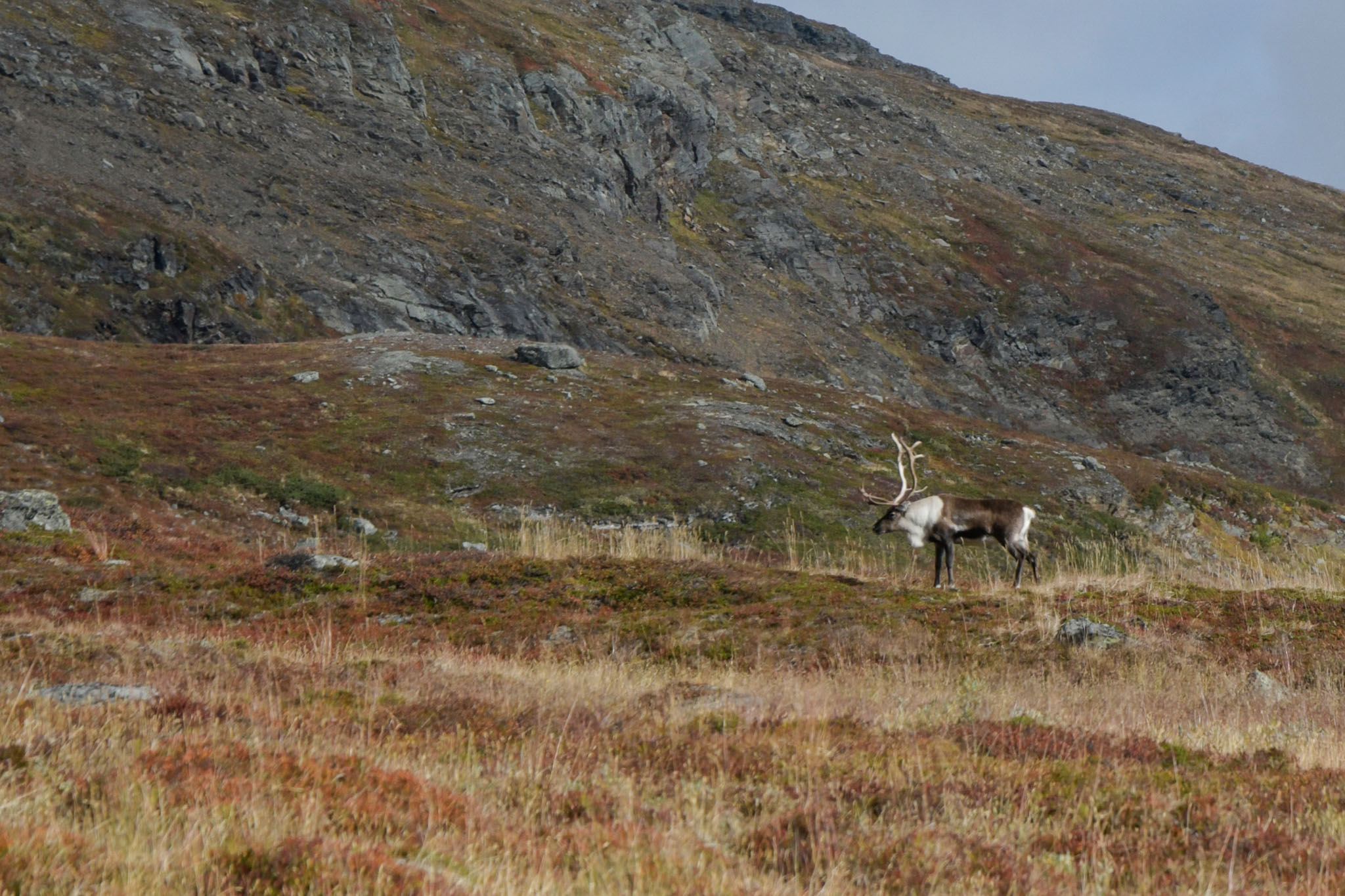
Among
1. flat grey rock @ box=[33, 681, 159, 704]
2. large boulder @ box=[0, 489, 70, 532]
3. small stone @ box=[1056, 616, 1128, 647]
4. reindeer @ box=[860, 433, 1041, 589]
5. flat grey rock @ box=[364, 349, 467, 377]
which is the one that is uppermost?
flat grey rock @ box=[364, 349, 467, 377]

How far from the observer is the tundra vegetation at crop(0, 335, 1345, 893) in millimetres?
4941

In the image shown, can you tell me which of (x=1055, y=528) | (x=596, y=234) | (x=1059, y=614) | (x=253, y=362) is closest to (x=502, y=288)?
(x=596, y=234)

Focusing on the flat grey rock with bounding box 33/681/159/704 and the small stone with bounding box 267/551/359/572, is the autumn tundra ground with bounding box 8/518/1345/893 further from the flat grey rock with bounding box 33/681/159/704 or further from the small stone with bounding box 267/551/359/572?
the small stone with bounding box 267/551/359/572

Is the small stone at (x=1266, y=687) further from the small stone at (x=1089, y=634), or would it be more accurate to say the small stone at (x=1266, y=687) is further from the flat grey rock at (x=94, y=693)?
the flat grey rock at (x=94, y=693)

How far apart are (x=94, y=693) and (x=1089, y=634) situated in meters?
11.0

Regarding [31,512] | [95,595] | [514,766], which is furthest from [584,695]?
[31,512]

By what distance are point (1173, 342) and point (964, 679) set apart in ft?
255

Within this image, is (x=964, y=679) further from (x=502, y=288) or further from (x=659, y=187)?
(x=659, y=187)

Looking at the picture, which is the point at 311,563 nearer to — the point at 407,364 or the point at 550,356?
the point at 407,364

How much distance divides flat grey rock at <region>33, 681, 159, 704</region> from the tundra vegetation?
3.3 inches

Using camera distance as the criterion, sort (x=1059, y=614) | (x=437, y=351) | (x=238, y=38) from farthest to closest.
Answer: (x=238, y=38)
(x=437, y=351)
(x=1059, y=614)

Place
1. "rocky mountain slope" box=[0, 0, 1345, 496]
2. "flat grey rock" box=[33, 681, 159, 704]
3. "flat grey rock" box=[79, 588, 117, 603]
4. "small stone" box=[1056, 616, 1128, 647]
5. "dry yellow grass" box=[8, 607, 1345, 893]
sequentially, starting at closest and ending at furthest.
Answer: "dry yellow grass" box=[8, 607, 1345, 893]
"flat grey rock" box=[33, 681, 159, 704]
"small stone" box=[1056, 616, 1128, 647]
"flat grey rock" box=[79, 588, 117, 603]
"rocky mountain slope" box=[0, 0, 1345, 496]

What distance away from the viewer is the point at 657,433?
108ft

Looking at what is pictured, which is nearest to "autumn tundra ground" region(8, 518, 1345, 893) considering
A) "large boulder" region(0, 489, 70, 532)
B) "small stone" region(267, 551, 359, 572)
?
"small stone" region(267, 551, 359, 572)
